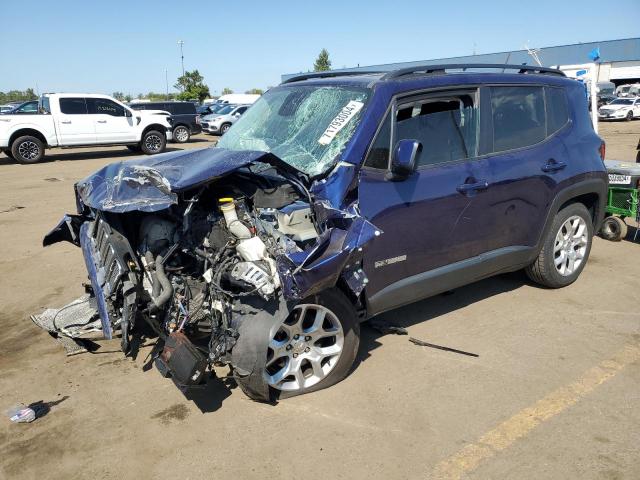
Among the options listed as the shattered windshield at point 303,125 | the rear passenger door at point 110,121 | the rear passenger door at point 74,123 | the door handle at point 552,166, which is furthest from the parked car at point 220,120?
the door handle at point 552,166

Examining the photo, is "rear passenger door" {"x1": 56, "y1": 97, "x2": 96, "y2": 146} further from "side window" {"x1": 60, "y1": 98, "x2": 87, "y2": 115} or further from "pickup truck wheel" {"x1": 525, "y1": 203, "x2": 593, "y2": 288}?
"pickup truck wheel" {"x1": 525, "y1": 203, "x2": 593, "y2": 288}

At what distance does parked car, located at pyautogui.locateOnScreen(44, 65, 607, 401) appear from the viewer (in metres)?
3.16

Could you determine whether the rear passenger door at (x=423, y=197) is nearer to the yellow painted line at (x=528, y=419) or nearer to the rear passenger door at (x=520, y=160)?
the rear passenger door at (x=520, y=160)

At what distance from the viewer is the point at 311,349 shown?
133 inches

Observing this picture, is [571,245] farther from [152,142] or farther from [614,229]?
[152,142]

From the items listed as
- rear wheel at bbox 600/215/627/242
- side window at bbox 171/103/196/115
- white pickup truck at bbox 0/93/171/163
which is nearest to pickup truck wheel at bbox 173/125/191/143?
side window at bbox 171/103/196/115

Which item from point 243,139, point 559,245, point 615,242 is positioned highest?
point 243,139

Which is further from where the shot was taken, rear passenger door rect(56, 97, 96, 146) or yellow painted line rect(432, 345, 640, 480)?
rear passenger door rect(56, 97, 96, 146)

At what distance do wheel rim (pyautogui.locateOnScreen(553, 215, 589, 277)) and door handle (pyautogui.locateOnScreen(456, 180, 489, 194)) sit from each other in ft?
4.44

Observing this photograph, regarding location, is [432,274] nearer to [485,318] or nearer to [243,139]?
[485,318]

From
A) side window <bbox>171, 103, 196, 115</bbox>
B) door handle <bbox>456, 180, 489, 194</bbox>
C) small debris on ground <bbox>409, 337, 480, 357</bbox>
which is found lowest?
small debris on ground <bbox>409, 337, 480, 357</bbox>

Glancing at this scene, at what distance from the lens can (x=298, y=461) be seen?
2.82m

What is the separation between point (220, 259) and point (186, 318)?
440 mm

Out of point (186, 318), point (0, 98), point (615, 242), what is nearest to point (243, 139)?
point (186, 318)
